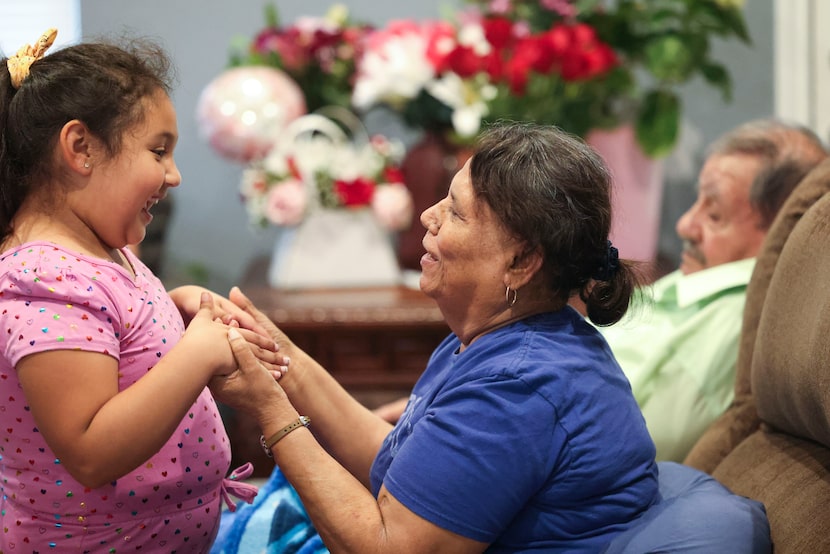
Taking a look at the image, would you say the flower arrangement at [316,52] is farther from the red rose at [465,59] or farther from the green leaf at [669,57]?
the green leaf at [669,57]

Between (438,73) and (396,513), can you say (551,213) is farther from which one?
(438,73)

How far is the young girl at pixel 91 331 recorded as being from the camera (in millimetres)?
1196

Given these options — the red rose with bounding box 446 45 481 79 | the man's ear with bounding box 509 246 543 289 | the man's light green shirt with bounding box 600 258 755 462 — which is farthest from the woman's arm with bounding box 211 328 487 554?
the red rose with bounding box 446 45 481 79

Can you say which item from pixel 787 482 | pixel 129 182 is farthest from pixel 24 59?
pixel 787 482

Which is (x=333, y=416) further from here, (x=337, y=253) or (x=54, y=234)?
(x=337, y=253)

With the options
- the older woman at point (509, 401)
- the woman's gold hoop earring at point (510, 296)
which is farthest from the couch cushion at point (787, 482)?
the woman's gold hoop earring at point (510, 296)

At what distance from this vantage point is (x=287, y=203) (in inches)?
120

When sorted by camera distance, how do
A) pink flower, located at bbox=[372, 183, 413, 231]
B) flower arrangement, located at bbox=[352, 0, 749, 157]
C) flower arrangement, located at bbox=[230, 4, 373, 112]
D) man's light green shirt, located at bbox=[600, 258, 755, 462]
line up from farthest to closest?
1. flower arrangement, located at bbox=[230, 4, 373, 112]
2. pink flower, located at bbox=[372, 183, 413, 231]
3. flower arrangement, located at bbox=[352, 0, 749, 157]
4. man's light green shirt, located at bbox=[600, 258, 755, 462]

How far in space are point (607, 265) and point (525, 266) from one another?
0.11 m

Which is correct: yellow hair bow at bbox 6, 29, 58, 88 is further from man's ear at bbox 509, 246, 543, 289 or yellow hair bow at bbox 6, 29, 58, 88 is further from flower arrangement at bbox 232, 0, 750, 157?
flower arrangement at bbox 232, 0, 750, 157

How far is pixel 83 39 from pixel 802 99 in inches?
100

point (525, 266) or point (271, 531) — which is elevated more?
point (525, 266)

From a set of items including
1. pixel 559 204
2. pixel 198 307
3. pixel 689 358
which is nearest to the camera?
pixel 559 204

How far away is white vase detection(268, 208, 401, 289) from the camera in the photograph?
10.2 ft
